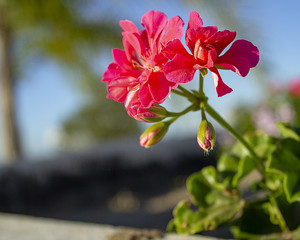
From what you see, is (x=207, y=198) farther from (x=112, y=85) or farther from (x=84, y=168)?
(x=84, y=168)

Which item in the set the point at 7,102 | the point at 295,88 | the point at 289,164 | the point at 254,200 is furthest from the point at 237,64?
the point at 7,102

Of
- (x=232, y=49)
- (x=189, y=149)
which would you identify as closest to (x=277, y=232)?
(x=232, y=49)

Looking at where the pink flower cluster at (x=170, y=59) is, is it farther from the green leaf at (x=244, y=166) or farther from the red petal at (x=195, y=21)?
the green leaf at (x=244, y=166)

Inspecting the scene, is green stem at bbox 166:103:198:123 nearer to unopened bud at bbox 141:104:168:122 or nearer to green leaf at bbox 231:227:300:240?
unopened bud at bbox 141:104:168:122

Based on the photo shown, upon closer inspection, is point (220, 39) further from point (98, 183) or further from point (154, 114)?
point (98, 183)

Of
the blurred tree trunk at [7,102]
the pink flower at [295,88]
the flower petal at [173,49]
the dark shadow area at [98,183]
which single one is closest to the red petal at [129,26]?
the flower petal at [173,49]
